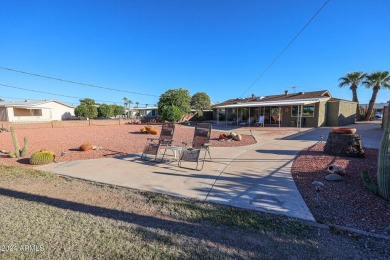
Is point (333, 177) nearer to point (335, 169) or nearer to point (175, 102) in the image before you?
point (335, 169)

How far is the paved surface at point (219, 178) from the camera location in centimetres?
369

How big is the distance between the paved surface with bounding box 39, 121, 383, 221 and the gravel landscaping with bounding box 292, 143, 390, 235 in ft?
0.77

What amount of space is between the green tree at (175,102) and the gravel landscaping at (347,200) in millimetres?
22002

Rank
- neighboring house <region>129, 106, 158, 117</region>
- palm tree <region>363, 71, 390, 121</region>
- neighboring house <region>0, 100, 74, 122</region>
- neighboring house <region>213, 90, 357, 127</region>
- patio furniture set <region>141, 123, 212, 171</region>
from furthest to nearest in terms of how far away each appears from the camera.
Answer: neighboring house <region>129, 106, 158, 117</region> < neighboring house <region>0, 100, 74, 122</region> < palm tree <region>363, 71, 390, 121</region> < neighboring house <region>213, 90, 357, 127</region> < patio furniture set <region>141, 123, 212, 171</region>

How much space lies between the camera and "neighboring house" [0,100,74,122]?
3088 centimetres

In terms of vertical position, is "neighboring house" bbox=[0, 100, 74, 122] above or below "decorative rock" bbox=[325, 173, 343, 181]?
above

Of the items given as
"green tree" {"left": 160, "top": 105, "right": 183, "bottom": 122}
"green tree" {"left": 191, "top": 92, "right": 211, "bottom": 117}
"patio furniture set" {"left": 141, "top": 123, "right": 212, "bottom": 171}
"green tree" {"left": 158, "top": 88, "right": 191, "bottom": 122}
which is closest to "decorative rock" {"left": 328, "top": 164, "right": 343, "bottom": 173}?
"patio furniture set" {"left": 141, "top": 123, "right": 212, "bottom": 171}

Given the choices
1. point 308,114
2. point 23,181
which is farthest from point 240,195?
point 308,114

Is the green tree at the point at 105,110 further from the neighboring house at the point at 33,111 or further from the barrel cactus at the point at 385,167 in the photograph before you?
the barrel cactus at the point at 385,167

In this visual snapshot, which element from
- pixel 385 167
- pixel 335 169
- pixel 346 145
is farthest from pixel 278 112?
pixel 385 167

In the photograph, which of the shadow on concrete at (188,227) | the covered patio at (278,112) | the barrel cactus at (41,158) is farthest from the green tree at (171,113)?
the shadow on concrete at (188,227)

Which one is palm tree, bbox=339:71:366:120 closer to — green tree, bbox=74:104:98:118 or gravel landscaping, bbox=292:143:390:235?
gravel landscaping, bbox=292:143:390:235

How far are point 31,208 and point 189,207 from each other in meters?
2.66

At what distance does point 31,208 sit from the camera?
3383 millimetres
